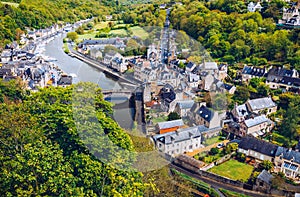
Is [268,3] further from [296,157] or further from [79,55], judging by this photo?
[296,157]

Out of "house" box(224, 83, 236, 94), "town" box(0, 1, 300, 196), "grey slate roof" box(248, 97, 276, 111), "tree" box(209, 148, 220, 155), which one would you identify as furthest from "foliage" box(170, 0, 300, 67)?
"tree" box(209, 148, 220, 155)

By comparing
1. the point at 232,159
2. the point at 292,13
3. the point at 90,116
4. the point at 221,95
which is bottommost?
the point at 232,159

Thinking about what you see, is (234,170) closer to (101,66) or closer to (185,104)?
(185,104)

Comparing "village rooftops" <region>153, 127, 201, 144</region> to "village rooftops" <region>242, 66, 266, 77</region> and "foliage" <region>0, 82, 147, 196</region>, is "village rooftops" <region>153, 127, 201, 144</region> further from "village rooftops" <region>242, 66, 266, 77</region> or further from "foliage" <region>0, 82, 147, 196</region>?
"village rooftops" <region>242, 66, 266, 77</region>

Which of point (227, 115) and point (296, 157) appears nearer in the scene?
point (296, 157)

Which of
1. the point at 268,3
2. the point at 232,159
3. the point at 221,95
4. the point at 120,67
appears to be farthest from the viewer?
the point at 268,3

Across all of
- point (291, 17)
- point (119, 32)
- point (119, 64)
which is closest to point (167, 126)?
point (119, 64)

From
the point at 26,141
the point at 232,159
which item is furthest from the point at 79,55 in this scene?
the point at 26,141

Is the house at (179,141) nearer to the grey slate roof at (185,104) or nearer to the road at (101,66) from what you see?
the grey slate roof at (185,104)

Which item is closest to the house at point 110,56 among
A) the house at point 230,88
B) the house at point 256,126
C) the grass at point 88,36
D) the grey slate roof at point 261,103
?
the house at point 230,88
